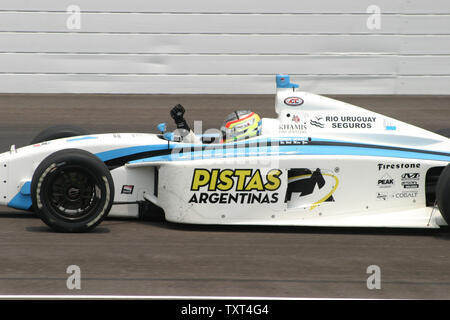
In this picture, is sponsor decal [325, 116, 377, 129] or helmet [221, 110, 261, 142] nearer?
helmet [221, 110, 261, 142]

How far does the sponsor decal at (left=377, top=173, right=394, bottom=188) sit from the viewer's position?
23.5 feet

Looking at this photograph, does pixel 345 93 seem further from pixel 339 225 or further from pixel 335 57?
pixel 339 225

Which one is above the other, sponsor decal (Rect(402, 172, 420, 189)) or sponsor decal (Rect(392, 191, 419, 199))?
sponsor decal (Rect(402, 172, 420, 189))

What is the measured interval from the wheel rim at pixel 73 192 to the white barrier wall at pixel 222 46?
9778 mm

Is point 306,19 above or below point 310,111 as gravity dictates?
above

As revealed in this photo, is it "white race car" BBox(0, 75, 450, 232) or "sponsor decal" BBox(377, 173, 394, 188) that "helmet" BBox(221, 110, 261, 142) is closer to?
"white race car" BBox(0, 75, 450, 232)

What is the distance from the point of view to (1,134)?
12531 mm

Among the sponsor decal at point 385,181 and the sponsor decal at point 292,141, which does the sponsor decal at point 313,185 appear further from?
the sponsor decal at point 385,181

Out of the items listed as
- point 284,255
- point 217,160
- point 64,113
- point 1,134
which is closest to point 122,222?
point 217,160

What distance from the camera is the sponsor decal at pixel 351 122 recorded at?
7555 mm

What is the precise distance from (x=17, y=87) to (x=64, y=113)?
7.93 ft

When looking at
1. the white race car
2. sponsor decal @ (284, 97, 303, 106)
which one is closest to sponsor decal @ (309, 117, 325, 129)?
the white race car

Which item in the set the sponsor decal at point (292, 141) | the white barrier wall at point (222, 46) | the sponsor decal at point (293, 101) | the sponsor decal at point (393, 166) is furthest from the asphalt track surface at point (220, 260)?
the white barrier wall at point (222, 46)

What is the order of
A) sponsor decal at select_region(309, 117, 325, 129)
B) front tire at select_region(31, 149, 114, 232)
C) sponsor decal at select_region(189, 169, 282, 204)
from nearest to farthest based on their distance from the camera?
1. front tire at select_region(31, 149, 114, 232)
2. sponsor decal at select_region(189, 169, 282, 204)
3. sponsor decal at select_region(309, 117, 325, 129)
